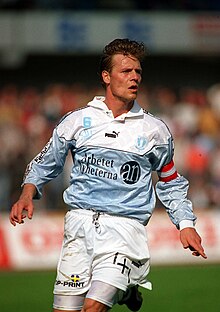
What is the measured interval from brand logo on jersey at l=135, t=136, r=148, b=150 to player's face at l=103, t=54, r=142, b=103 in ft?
1.04

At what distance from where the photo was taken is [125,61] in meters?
7.97

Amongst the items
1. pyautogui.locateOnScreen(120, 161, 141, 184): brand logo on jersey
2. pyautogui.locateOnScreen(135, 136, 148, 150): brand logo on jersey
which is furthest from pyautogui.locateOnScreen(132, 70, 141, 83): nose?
pyautogui.locateOnScreen(120, 161, 141, 184): brand logo on jersey

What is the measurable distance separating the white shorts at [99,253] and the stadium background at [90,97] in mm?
4852

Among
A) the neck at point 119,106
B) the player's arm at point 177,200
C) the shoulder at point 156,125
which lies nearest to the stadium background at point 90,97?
the player's arm at point 177,200

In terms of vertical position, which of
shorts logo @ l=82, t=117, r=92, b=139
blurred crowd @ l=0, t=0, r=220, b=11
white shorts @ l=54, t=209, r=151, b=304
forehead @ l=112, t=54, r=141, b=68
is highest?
forehead @ l=112, t=54, r=141, b=68

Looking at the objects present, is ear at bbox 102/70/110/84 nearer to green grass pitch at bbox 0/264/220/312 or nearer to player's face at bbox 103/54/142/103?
player's face at bbox 103/54/142/103

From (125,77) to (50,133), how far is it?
535 inches

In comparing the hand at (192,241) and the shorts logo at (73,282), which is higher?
the hand at (192,241)

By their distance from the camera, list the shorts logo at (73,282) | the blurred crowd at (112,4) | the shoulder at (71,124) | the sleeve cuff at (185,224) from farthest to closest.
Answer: the blurred crowd at (112,4) → the shoulder at (71,124) → the sleeve cuff at (185,224) → the shorts logo at (73,282)

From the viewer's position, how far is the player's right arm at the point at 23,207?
302 inches

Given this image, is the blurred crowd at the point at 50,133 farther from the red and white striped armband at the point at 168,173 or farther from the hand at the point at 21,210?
the hand at the point at 21,210

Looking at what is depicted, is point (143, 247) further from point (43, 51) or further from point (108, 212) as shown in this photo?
point (43, 51)

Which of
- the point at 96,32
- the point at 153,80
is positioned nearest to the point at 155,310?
the point at 96,32

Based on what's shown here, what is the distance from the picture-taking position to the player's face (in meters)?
7.93
